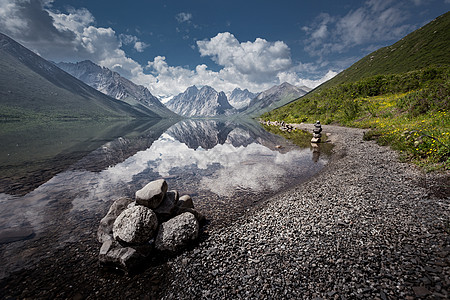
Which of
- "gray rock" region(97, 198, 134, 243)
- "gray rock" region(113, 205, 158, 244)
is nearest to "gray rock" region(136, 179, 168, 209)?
"gray rock" region(113, 205, 158, 244)

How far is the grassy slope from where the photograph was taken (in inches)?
603

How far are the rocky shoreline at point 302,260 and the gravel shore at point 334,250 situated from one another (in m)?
0.03

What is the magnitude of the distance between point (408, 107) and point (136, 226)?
164ft

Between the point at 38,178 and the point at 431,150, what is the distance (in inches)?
1538

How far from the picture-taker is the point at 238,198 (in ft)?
47.9

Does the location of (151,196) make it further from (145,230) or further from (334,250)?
(334,250)

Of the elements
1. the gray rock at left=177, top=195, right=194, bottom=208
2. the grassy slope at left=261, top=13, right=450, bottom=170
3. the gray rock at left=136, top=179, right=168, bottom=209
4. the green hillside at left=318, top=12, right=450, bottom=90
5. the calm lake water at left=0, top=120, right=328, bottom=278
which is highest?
the green hillside at left=318, top=12, right=450, bottom=90

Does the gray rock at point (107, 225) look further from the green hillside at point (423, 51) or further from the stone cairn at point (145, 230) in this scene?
the green hillside at point (423, 51)

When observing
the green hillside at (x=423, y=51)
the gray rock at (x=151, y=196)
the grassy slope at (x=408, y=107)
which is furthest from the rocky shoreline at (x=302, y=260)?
the green hillside at (x=423, y=51)

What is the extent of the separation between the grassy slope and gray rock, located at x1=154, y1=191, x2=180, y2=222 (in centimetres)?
1819

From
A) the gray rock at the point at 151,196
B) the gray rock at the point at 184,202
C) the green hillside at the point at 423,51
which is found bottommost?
the gray rock at the point at 184,202

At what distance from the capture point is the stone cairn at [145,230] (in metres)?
8.25

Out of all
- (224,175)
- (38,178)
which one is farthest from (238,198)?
(38,178)

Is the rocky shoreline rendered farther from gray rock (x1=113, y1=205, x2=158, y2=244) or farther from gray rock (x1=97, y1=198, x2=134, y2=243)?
gray rock (x1=113, y1=205, x2=158, y2=244)
